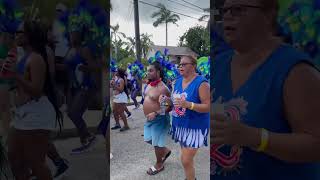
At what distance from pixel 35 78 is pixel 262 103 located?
100 centimetres

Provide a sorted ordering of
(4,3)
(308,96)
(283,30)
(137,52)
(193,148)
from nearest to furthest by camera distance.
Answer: (308,96) < (283,30) < (4,3) < (193,148) < (137,52)

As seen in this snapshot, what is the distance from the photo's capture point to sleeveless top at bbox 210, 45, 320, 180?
136cm

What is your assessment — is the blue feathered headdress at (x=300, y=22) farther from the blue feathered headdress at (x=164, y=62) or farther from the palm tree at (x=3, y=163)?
the blue feathered headdress at (x=164, y=62)

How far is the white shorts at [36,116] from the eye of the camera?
67.5 inches

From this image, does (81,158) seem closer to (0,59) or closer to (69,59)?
(69,59)

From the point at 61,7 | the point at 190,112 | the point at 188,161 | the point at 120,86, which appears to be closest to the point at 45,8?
the point at 61,7

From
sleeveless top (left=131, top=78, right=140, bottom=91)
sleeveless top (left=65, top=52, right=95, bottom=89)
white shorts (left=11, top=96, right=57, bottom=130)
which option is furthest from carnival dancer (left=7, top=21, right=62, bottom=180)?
sleeveless top (left=131, top=78, right=140, bottom=91)

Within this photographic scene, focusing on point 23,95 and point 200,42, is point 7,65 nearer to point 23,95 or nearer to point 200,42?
point 23,95

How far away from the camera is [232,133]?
55.7 inches

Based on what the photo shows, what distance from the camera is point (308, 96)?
1.30 m

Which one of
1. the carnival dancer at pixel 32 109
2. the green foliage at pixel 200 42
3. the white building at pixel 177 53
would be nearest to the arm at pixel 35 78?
the carnival dancer at pixel 32 109

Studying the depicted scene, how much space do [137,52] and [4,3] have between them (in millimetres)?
10220

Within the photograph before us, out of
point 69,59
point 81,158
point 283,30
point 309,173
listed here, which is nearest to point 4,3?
point 69,59

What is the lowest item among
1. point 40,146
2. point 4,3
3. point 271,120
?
point 40,146
